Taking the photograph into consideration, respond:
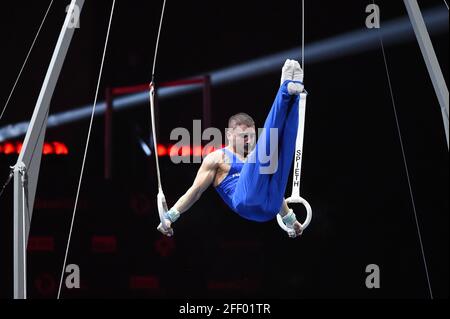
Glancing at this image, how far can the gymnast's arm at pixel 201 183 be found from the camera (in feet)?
16.7

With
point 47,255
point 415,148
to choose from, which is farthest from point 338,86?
point 47,255

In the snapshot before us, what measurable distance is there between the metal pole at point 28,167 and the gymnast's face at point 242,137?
117cm

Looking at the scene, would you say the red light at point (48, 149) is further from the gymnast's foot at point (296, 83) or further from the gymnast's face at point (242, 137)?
the gymnast's foot at point (296, 83)

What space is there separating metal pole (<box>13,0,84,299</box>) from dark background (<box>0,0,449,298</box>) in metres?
2.32

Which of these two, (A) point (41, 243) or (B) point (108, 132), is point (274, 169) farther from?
(A) point (41, 243)

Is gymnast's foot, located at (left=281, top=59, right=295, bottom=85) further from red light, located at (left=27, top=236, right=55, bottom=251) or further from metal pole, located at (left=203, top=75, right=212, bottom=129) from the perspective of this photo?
red light, located at (left=27, top=236, right=55, bottom=251)

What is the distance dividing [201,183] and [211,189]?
249 centimetres

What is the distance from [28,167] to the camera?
→ 493 centimetres

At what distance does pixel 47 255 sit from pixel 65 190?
619 millimetres

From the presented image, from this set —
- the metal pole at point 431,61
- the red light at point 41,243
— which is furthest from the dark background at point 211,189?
the metal pole at point 431,61

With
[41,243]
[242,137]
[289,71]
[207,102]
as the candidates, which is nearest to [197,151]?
[207,102]

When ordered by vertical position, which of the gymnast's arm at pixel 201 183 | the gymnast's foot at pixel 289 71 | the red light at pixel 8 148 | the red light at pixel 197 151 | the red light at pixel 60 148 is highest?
the red light at pixel 60 148

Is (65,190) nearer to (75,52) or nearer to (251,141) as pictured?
(75,52)

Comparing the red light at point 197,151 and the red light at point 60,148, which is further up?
the red light at point 60,148
